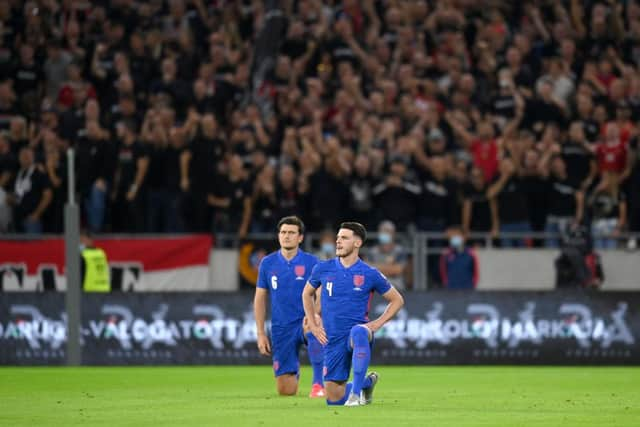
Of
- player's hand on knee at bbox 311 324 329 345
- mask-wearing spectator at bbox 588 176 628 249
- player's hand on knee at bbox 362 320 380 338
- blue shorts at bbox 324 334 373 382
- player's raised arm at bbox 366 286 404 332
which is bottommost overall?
blue shorts at bbox 324 334 373 382

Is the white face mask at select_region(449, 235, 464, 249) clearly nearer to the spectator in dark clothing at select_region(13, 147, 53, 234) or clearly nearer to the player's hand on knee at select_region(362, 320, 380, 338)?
the spectator in dark clothing at select_region(13, 147, 53, 234)

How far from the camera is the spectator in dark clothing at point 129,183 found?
2684 centimetres

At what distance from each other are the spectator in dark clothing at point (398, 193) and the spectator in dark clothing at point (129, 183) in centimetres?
434

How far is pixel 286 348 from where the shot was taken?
689 inches

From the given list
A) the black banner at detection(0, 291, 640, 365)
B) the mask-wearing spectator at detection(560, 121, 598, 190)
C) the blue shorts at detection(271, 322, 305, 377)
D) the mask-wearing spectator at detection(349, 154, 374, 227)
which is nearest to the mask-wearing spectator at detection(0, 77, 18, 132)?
the black banner at detection(0, 291, 640, 365)

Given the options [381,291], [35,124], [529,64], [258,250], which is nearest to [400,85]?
[529,64]

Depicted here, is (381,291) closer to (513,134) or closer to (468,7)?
(513,134)

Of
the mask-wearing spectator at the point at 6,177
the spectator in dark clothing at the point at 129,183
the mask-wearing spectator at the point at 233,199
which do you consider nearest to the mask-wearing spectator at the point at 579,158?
the mask-wearing spectator at the point at 233,199

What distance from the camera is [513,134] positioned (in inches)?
1073

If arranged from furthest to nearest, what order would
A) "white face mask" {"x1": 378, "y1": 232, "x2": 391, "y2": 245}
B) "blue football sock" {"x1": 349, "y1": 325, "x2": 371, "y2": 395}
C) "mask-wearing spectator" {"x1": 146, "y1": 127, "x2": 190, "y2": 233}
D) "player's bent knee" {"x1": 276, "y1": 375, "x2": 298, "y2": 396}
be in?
"mask-wearing spectator" {"x1": 146, "y1": 127, "x2": 190, "y2": 233} → "white face mask" {"x1": 378, "y1": 232, "x2": 391, "y2": 245} → "player's bent knee" {"x1": 276, "y1": 375, "x2": 298, "y2": 396} → "blue football sock" {"x1": 349, "y1": 325, "x2": 371, "y2": 395}

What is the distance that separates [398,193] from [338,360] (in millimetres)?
11499

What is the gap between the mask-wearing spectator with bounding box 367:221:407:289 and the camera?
25531mm

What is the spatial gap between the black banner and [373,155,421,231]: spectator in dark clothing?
199 cm

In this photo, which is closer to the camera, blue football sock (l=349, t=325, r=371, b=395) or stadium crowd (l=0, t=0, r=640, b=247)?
blue football sock (l=349, t=325, r=371, b=395)
